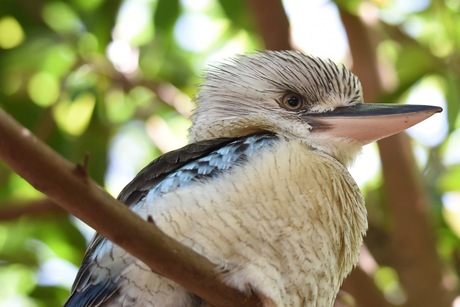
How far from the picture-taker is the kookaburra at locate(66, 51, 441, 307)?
1.98 metres

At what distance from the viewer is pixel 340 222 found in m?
2.25

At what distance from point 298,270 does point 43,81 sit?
2.15 metres

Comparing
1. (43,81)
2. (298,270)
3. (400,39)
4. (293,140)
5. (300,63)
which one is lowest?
(298,270)

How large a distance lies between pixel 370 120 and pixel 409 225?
113 cm

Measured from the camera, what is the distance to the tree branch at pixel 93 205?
137 cm

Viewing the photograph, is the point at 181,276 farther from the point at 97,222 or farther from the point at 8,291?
the point at 8,291

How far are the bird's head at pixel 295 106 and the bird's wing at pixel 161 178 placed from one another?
23 centimetres

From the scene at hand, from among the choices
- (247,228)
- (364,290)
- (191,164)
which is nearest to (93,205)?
(247,228)

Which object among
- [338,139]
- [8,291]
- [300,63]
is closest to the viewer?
[338,139]

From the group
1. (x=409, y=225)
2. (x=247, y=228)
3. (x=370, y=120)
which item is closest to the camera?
(x=247, y=228)

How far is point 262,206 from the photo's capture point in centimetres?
202

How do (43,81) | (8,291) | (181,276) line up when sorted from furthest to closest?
(8,291), (43,81), (181,276)

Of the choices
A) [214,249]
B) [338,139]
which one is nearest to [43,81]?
[338,139]

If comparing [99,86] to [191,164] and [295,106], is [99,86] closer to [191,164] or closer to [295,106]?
[295,106]
